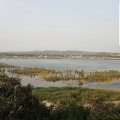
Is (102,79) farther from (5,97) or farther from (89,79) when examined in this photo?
(5,97)

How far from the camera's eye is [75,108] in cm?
976

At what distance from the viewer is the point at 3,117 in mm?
7406

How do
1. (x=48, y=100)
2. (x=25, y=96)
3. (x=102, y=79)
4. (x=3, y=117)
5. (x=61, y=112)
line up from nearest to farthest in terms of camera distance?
(x=3, y=117) < (x=25, y=96) < (x=61, y=112) < (x=48, y=100) < (x=102, y=79)

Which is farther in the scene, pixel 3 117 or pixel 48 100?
pixel 48 100

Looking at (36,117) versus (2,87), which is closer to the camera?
(36,117)

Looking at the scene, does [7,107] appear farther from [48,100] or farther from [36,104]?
[48,100]

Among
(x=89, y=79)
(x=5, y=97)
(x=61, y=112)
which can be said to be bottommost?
(x=89, y=79)

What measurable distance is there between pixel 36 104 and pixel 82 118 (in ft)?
6.27

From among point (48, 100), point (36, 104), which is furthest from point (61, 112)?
point (48, 100)

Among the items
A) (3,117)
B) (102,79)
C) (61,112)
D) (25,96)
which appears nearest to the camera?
(3,117)

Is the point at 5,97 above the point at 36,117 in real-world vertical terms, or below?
above

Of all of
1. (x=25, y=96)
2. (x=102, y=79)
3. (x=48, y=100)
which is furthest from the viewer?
(x=102, y=79)

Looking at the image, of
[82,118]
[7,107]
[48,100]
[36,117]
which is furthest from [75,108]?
[48,100]

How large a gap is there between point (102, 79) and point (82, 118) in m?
39.7
